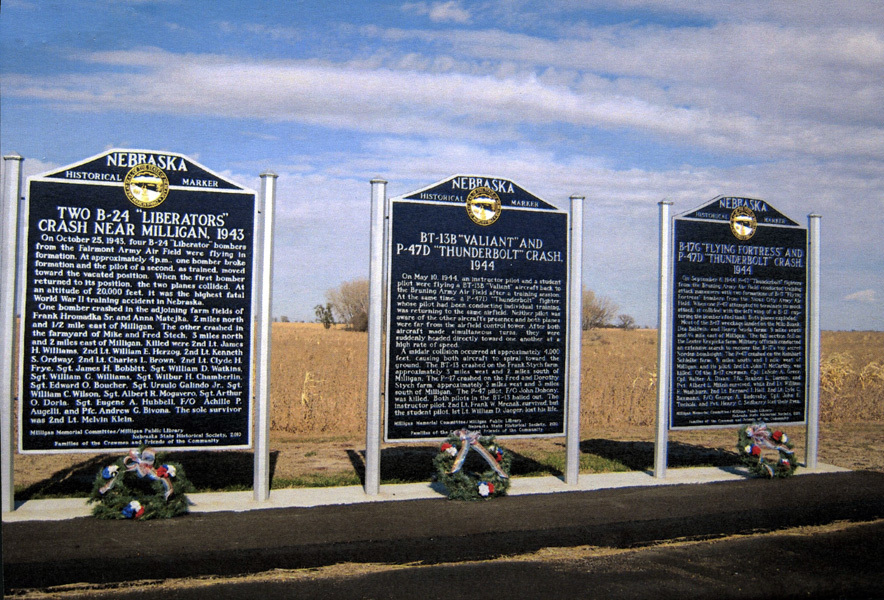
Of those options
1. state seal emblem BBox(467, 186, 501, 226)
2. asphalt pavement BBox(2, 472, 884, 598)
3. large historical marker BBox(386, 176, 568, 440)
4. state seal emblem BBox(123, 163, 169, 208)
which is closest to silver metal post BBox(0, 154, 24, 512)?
asphalt pavement BBox(2, 472, 884, 598)

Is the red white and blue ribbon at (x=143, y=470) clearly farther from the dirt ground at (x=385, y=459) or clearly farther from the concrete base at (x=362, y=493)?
the dirt ground at (x=385, y=459)

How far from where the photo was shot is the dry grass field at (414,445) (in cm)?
929

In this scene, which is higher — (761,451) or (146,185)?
(146,185)

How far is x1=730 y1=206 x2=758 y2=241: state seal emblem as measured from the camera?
386 inches

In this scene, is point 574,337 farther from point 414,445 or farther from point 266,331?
point 414,445

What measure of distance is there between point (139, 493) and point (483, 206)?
4.77m

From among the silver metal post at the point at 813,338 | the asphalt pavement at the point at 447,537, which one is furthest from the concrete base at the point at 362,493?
the silver metal post at the point at 813,338

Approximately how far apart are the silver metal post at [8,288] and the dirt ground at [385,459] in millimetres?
1086

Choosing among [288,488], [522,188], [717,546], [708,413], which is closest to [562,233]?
[522,188]

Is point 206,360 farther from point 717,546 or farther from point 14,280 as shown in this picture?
point 717,546

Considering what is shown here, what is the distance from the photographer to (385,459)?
1089cm

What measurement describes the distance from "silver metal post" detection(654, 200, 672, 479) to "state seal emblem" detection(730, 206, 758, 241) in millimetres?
1146

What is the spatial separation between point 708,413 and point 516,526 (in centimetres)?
391

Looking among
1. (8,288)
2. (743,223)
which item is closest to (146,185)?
(8,288)
